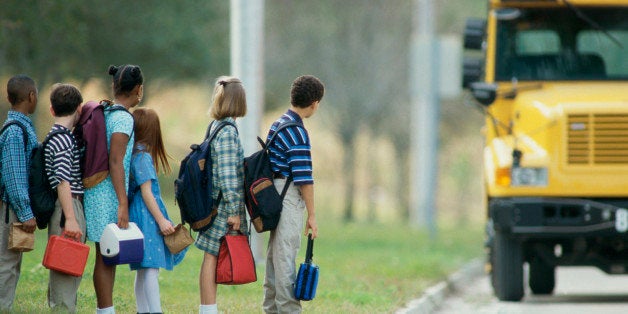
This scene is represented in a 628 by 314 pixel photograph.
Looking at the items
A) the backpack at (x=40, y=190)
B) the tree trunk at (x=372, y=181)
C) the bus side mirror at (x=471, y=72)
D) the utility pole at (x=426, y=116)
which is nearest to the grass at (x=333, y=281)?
the backpack at (x=40, y=190)

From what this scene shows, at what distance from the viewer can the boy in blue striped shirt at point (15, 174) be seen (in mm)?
8367

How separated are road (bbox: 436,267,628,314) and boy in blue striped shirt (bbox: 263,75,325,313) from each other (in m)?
3.96

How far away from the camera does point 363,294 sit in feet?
39.9

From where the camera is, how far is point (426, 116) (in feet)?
97.2

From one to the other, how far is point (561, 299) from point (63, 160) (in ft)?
24.0

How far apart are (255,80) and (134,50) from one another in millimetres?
9081

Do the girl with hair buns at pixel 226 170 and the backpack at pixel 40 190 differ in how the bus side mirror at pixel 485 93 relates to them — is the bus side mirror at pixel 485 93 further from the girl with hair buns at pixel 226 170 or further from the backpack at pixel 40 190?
the backpack at pixel 40 190

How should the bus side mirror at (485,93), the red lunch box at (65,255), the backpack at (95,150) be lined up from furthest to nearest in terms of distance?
the bus side mirror at (485,93)
the backpack at (95,150)
the red lunch box at (65,255)

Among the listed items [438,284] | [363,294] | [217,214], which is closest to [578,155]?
[363,294]

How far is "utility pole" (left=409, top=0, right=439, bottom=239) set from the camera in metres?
24.8

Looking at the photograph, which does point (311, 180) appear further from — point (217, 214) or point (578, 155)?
point (578, 155)

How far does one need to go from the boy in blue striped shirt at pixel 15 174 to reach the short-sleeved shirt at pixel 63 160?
18cm

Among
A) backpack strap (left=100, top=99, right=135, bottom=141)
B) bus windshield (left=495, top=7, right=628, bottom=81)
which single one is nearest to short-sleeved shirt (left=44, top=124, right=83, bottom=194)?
backpack strap (left=100, top=99, right=135, bottom=141)

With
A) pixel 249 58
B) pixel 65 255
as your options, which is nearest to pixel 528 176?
pixel 249 58
